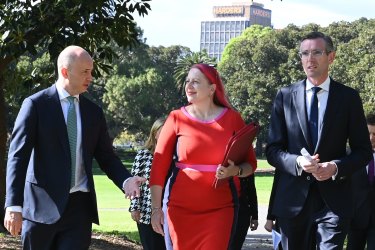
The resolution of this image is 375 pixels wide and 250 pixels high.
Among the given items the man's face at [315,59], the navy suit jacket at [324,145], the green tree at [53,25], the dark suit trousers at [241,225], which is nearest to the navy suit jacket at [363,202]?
the dark suit trousers at [241,225]

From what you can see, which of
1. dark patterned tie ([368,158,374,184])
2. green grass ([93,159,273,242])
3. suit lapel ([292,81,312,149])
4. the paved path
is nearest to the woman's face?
suit lapel ([292,81,312,149])

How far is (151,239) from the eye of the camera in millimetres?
8086

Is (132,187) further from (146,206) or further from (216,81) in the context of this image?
(146,206)

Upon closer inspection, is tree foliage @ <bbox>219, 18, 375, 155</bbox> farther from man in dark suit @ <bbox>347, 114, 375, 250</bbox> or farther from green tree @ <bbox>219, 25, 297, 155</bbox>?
man in dark suit @ <bbox>347, 114, 375, 250</bbox>

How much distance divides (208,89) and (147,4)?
4.97 metres

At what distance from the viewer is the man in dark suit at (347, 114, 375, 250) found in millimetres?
7402

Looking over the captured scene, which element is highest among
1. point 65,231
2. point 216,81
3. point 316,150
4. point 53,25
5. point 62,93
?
point 53,25

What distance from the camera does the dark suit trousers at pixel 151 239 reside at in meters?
8.06

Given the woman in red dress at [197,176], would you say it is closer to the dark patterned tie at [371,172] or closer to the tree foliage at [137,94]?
the dark patterned tie at [371,172]

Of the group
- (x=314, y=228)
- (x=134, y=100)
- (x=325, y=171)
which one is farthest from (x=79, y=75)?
(x=134, y=100)

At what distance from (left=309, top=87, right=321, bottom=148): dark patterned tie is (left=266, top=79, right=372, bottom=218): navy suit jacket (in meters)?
0.04

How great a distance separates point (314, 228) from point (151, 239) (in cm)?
263

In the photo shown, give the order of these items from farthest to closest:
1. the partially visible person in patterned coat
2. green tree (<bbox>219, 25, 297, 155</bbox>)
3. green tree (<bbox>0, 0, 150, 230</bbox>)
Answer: green tree (<bbox>219, 25, 297, 155</bbox>) < green tree (<bbox>0, 0, 150, 230</bbox>) < the partially visible person in patterned coat

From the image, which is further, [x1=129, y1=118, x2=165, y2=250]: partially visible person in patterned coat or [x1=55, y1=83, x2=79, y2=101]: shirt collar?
[x1=129, y1=118, x2=165, y2=250]: partially visible person in patterned coat
